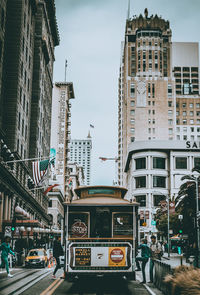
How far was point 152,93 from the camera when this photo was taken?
122 m

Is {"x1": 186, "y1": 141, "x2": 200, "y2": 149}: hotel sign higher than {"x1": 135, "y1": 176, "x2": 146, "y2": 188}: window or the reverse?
higher

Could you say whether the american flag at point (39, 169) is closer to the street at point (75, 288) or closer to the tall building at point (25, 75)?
the tall building at point (25, 75)

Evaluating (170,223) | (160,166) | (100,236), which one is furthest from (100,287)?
(160,166)

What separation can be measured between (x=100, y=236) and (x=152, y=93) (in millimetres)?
108628

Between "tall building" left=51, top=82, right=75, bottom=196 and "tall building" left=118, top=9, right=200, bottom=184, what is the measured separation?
1697 cm

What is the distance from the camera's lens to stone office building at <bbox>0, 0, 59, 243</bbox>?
49.1 m

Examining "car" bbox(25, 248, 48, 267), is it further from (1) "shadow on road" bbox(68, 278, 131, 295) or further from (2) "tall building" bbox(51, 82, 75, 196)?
(2) "tall building" bbox(51, 82, 75, 196)

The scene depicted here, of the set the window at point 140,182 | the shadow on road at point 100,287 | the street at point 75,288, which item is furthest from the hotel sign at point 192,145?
the shadow on road at point 100,287

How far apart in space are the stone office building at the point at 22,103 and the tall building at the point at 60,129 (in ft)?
149

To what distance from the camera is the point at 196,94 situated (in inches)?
6471

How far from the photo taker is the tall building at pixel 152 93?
122 meters

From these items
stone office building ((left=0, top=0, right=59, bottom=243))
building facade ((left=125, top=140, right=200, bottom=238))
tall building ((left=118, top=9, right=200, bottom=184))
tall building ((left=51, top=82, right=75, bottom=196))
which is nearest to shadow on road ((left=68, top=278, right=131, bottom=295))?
stone office building ((left=0, top=0, right=59, bottom=243))

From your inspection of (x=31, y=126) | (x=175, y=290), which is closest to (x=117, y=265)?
(x=175, y=290)

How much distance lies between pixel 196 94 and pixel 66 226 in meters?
155
